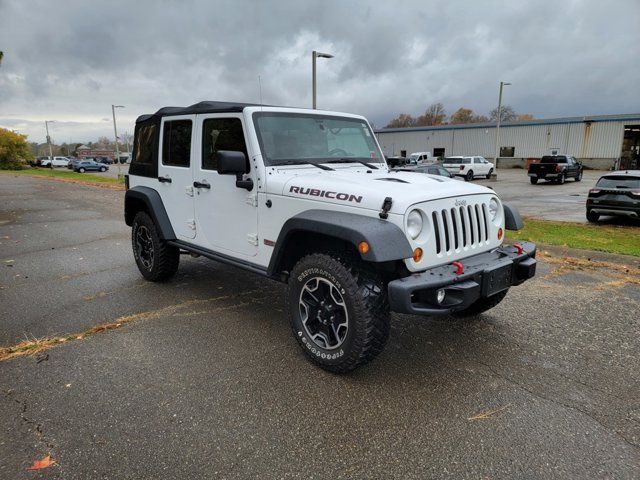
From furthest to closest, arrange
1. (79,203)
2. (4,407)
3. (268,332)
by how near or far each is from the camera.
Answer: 1. (79,203)
2. (268,332)
3. (4,407)

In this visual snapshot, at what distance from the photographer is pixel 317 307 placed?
338cm

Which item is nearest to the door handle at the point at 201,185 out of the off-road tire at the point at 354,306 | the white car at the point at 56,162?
the off-road tire at the point at 354,306

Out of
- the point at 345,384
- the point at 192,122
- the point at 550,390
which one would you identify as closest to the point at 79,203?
the point at 192,122

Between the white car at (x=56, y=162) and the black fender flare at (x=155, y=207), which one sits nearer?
the black fender flare at (x=155, y=207)

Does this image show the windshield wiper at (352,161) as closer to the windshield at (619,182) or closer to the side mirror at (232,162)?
the side mirror at (232,162)

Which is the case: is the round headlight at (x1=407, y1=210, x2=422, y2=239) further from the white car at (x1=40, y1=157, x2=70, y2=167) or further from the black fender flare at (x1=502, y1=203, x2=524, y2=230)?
the white car at (x1=40, y1=157, x2=70, y2=167)

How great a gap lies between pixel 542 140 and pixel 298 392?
4847 cm

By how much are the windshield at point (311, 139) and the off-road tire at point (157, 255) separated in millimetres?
2098

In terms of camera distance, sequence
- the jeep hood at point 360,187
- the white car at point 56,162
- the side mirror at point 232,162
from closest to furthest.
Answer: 1. the jeep hood at point 360,187
2. the side mirror at point 232,162
3. the white car at point 56,162

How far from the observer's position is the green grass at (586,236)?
298 inches

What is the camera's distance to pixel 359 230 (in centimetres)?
283

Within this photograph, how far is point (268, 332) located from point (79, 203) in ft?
43.3

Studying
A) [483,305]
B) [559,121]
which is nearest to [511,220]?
[483,305]

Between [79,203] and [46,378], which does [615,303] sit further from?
[79,203]
